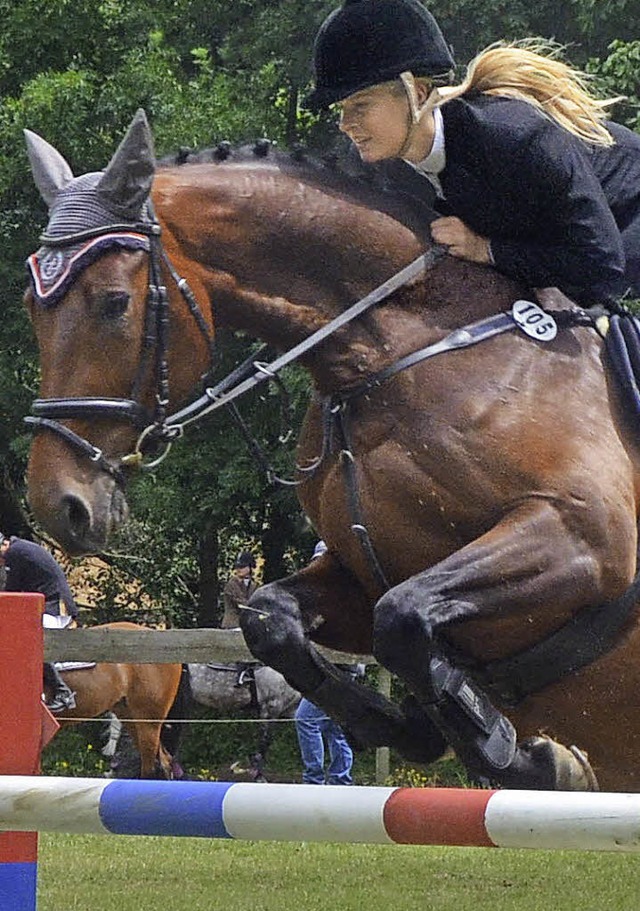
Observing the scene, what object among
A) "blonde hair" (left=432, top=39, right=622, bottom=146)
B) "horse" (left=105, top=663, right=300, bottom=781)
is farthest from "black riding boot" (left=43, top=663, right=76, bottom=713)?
"blonde hair" (left=432, top=39, right=622, bottom=146)

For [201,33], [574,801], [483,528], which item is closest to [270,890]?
[483,528]

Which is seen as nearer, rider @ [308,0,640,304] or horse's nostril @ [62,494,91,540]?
horse's nostril @ [62,494,91,540]

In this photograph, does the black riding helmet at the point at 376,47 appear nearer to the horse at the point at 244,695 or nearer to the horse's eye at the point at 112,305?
the horse's eye at the point at 112,305

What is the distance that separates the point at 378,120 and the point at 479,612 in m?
1.23

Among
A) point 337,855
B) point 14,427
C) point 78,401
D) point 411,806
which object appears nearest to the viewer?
point 411,806

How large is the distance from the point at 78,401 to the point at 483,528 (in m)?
0.98

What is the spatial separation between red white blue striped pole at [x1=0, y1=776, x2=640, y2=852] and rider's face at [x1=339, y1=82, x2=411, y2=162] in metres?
1.77

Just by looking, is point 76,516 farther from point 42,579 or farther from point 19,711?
point 42,579

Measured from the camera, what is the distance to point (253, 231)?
392 centimetres

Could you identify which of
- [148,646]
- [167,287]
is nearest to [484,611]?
[167,287]

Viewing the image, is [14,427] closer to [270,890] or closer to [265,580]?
[265,580]

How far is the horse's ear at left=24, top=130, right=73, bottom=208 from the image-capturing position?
4.02 metres

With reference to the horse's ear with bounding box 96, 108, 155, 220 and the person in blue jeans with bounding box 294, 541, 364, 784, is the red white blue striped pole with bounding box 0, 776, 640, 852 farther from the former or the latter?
the person in blue jeans with bounding box 294, 541, 364, 784

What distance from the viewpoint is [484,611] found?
3652mm
